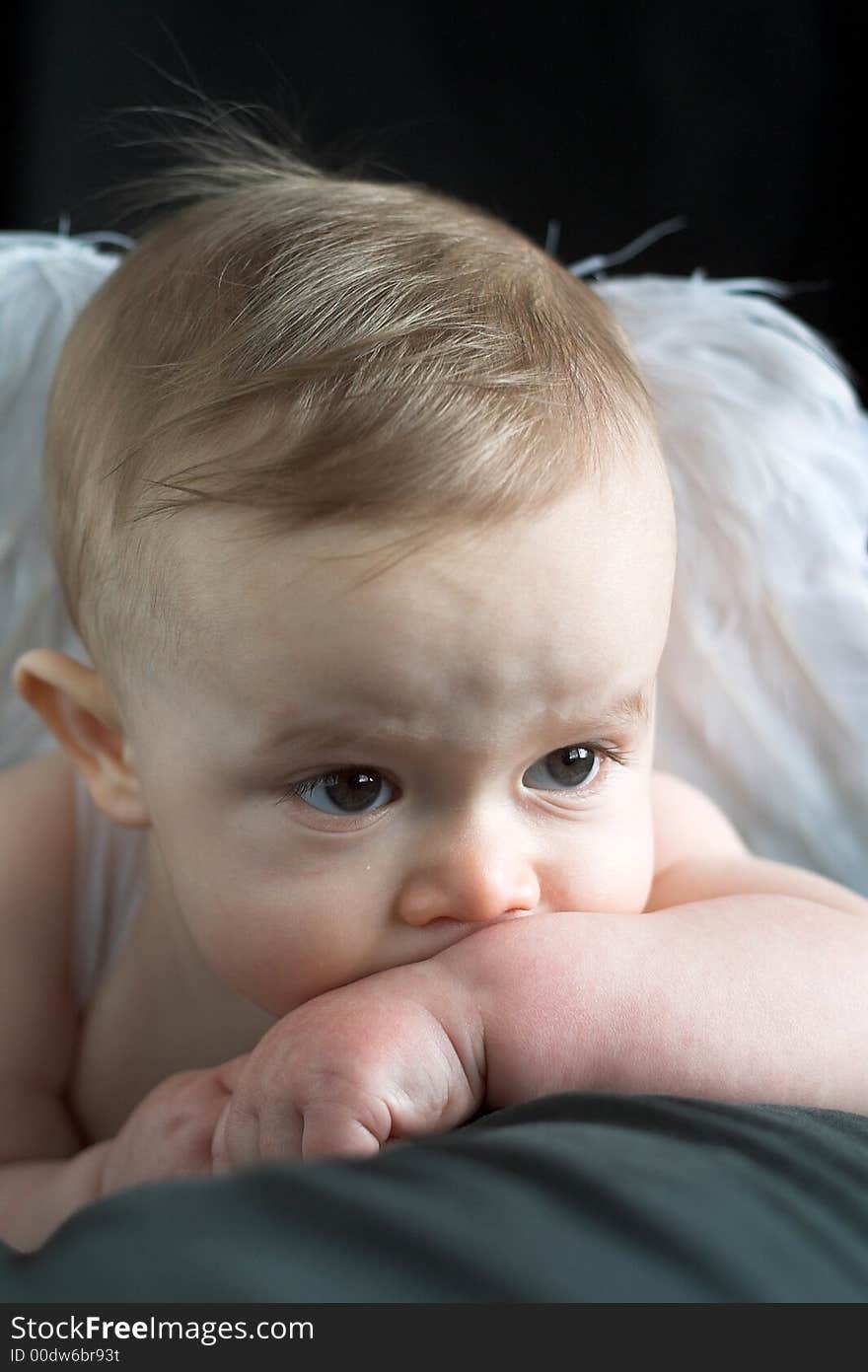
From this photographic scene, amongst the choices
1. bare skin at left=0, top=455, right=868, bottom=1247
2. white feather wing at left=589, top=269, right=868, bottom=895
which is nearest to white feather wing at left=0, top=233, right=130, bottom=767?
bare skin at left=0, top=455, right=868, bottom=1247

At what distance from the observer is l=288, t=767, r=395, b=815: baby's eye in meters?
0.83

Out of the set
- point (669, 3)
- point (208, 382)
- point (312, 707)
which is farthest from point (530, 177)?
point (312, 707)

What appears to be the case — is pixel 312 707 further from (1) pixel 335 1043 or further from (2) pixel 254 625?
(1) pixel 335 1043

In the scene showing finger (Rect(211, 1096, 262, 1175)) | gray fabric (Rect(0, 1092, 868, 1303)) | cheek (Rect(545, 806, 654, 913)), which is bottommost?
finger (Rect(211, 1096, 262, 1175))

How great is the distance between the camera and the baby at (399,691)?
77 centimetres

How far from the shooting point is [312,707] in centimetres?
79

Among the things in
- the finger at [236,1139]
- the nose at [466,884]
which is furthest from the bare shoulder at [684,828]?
the finger at [236,1139]

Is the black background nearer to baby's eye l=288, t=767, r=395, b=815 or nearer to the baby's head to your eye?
the baby's head

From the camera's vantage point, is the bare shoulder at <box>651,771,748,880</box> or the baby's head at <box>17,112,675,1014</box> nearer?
the baby's head at <box>17,112,675,1014</box>

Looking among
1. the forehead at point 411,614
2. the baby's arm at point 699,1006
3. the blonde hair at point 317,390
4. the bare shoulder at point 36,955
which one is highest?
the blonde hair at point 317,390

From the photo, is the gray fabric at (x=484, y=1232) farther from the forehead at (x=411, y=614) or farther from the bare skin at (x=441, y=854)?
the forehead at (x=411, y=614)

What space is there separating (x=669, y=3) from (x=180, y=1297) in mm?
1310

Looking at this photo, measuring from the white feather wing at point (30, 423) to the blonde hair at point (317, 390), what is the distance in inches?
9.9

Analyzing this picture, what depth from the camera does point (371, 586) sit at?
767 mm
